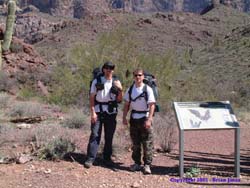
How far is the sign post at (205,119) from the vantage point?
287 inches

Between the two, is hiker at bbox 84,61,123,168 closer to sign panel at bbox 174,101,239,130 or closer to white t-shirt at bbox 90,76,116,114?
white t-shirt at bbox 90,76,116,114

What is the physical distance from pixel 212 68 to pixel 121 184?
110 feet

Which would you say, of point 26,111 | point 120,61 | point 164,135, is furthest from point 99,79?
point 26,111

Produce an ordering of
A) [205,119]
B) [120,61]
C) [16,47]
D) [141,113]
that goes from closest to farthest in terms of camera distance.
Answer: [205,119] → [141,113] → [120,61] → [16,47]

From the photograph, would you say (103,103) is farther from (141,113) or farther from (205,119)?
(205,119)

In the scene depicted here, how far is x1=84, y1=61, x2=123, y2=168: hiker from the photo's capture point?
7.61 m

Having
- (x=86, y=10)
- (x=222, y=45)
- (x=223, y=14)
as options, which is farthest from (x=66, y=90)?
(x=86, y=10)

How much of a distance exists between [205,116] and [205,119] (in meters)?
0.06

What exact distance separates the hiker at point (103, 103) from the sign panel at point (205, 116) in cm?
102

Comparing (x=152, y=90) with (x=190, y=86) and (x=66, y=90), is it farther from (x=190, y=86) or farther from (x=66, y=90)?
(x=190, y=86)

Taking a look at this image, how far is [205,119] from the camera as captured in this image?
24.2 ft

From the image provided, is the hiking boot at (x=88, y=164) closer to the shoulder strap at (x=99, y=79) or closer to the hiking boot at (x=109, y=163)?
the hiking boot at (x=109, y=163)

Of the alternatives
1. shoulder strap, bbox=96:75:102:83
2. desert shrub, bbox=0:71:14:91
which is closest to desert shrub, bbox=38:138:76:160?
shoulder strap, bbox=96:75:102:83

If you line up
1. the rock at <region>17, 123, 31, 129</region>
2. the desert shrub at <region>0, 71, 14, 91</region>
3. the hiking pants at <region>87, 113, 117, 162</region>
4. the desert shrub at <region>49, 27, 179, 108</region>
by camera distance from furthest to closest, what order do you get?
the desert shrub at <region>0, 71, 14, 91</region>
the desert shrub at <region>49, 27, 179, 108</region>
the rock at <region>17, 123, 31, 129</region>
the hiking pants at <region>87, 113, 117, 162</region>
